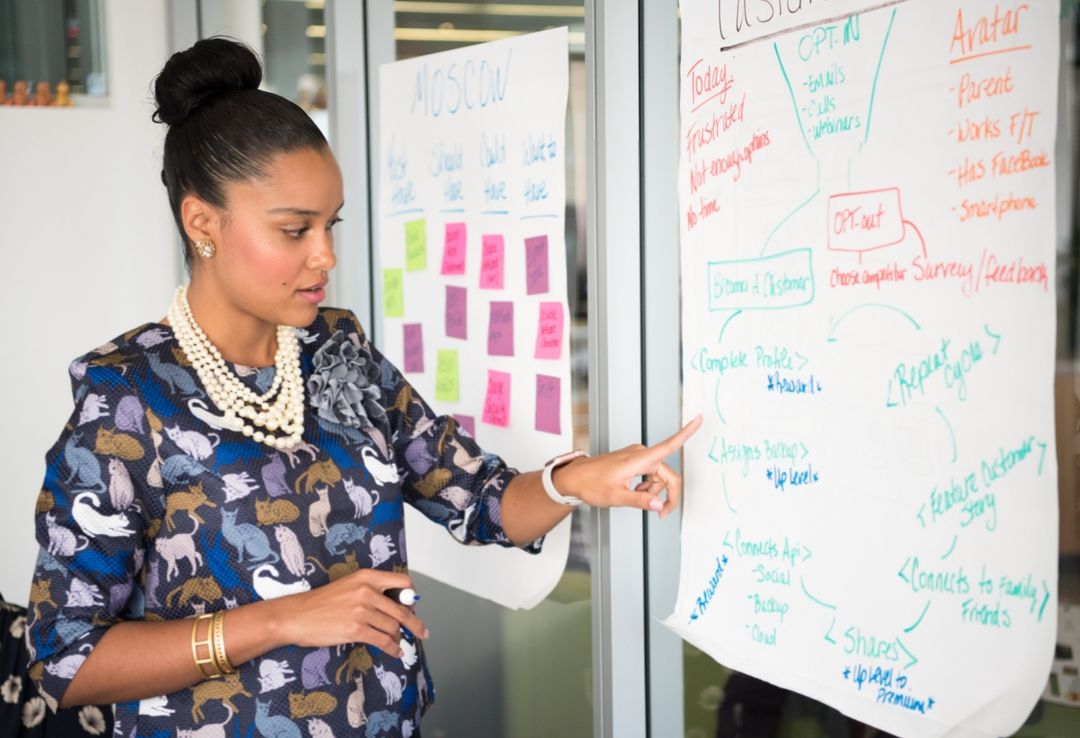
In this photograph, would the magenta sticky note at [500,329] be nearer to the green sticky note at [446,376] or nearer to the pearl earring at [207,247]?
the green sticky note at [446,376]

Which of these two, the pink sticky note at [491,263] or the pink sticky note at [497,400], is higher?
the pink sticky note at [491,263]

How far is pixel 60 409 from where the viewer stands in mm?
3438

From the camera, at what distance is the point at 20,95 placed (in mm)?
3371

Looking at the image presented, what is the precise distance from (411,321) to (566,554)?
703 mm

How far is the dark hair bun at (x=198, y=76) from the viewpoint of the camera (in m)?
1.55

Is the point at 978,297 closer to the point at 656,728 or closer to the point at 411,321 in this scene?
the point at 656,728

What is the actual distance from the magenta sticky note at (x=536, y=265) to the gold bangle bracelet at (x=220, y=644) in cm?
80

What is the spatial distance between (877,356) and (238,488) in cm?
84

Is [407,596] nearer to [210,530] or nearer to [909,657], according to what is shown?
[210,530]

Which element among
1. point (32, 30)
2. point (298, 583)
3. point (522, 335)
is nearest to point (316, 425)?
point (298, 583)

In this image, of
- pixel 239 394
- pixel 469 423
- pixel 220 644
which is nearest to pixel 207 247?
pixel 239 394

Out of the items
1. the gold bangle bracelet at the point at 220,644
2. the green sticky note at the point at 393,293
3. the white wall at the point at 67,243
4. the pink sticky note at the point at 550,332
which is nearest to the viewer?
the gold bangle bracelet at the point at 220,644

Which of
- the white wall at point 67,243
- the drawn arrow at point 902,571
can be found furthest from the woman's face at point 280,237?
the white wall at point 67,243

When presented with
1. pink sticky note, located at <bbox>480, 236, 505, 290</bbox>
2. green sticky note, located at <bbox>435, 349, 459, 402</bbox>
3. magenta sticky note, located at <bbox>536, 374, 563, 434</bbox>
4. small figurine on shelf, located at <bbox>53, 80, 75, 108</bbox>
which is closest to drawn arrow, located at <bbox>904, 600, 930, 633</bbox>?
magenta sticky note, located at <bbox>536, 374, 563, 434</bbox>
